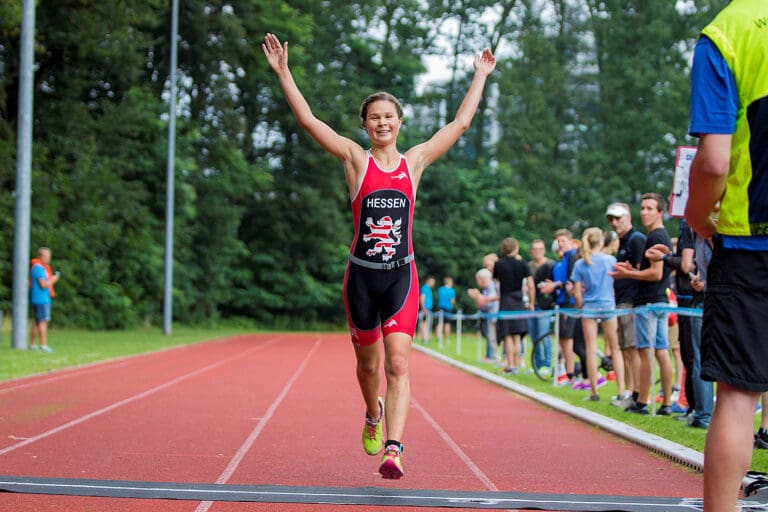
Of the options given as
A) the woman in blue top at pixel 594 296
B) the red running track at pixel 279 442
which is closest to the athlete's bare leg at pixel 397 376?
the red running track at pixel 279 442

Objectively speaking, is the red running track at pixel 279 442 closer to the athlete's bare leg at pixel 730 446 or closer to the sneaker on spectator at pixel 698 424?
the sneaker on spectator at pixel 698 424

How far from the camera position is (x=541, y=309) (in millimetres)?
17047

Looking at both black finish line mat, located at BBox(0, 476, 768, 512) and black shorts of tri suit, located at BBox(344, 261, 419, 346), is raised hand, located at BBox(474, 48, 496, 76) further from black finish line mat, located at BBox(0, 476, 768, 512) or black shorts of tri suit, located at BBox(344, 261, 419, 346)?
black finish line mat, located at BBox(0, 476, 768, 512)

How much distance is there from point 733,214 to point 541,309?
13.4m

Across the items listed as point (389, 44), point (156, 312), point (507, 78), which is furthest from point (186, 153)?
point (507, 78)

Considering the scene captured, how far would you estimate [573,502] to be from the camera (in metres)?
5.70

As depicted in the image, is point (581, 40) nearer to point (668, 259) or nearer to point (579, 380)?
point (579, 380)

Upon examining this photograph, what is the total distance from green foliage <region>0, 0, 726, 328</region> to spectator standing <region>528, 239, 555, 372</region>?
13.7 m

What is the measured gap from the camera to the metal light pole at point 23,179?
65.1 feet

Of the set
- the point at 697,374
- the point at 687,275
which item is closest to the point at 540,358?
the point at 687,275

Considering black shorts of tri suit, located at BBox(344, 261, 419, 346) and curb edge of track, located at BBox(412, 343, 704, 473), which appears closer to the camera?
black shorts of tri suit, located at BBox(344, 261, 419, 346)

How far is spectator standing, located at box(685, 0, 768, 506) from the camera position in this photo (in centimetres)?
358

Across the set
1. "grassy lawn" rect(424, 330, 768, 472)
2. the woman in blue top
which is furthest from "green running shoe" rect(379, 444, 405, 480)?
the woman in blue top

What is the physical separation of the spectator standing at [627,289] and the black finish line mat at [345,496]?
18.1ft
